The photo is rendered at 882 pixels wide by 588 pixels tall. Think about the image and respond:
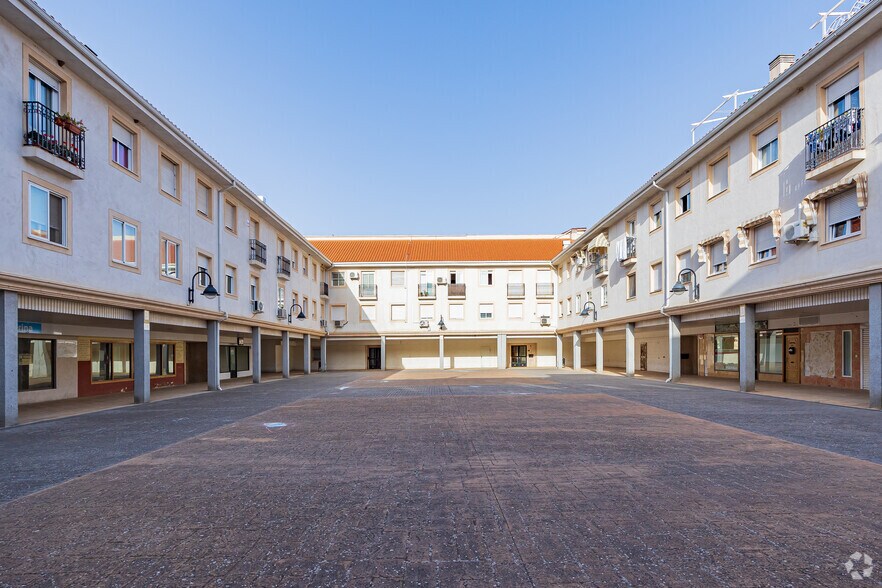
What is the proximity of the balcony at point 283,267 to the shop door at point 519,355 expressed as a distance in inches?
818

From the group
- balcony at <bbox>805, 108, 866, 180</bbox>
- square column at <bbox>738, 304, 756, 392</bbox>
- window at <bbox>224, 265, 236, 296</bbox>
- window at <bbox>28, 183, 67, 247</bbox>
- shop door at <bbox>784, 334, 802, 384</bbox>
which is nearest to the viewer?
window at <bbox>28, 183, 67, 247</bbox>

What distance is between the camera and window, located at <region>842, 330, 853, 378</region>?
674 inches

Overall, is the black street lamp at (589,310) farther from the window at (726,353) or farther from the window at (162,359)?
the window at (162,359)

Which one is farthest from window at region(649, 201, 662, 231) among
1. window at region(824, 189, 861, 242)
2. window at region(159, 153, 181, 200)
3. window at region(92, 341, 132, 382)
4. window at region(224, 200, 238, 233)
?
window at region(92, 341, 132, 382)

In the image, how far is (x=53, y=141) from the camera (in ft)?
36.0

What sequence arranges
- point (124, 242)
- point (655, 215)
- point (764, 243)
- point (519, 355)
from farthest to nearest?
1. point (519, 355)
2. point (655, 215)
3. point (764, 243)
4. point (124, 242)

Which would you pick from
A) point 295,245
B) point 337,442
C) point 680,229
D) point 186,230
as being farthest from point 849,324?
point 295,245

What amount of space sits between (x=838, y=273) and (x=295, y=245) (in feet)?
87.4

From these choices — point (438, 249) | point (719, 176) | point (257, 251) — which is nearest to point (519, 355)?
point (438, 249)

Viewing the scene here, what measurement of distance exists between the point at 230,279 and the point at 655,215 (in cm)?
1963

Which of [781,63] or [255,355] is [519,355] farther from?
[781,63]

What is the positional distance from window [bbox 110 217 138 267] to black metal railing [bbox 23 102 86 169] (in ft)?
6.64

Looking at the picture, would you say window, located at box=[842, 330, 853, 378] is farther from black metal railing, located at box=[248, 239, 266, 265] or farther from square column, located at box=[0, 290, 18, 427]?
square column, located at box=[0, 290, 18, 427]

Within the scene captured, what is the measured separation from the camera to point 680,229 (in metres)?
19.9
